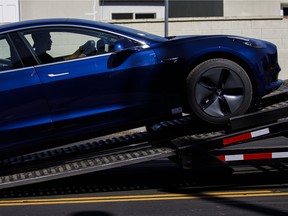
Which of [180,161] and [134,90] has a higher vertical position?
[134,90]

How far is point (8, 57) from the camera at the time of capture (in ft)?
20.9

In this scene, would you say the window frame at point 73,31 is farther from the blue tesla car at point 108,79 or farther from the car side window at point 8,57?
the car side window at point 8,57

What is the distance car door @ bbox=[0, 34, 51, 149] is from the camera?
6180mm

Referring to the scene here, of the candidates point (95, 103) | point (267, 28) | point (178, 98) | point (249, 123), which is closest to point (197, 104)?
point (178, 98)

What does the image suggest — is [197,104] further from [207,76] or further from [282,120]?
[282,120]

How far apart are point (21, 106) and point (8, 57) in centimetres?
60

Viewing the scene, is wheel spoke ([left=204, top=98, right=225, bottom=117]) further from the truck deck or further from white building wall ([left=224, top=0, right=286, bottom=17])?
white building wall ([left=224, top=0, right=286, bottom=17])

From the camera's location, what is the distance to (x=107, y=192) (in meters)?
6.91

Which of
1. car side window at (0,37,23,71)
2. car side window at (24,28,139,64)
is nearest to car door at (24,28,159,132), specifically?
car side window at (24,28,139,64)

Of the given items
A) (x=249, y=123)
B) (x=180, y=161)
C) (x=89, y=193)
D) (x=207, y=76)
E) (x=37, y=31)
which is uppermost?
(x=37, y=31)

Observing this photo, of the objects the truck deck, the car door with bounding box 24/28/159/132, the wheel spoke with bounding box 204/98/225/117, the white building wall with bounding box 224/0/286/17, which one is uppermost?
the white building wall with bounding box 224/0/286/17

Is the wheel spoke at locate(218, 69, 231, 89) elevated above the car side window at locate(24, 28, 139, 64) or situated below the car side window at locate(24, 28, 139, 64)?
below

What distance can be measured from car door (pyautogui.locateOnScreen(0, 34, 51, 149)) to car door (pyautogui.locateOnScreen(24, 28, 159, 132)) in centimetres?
10

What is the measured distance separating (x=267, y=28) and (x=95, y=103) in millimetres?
12340
